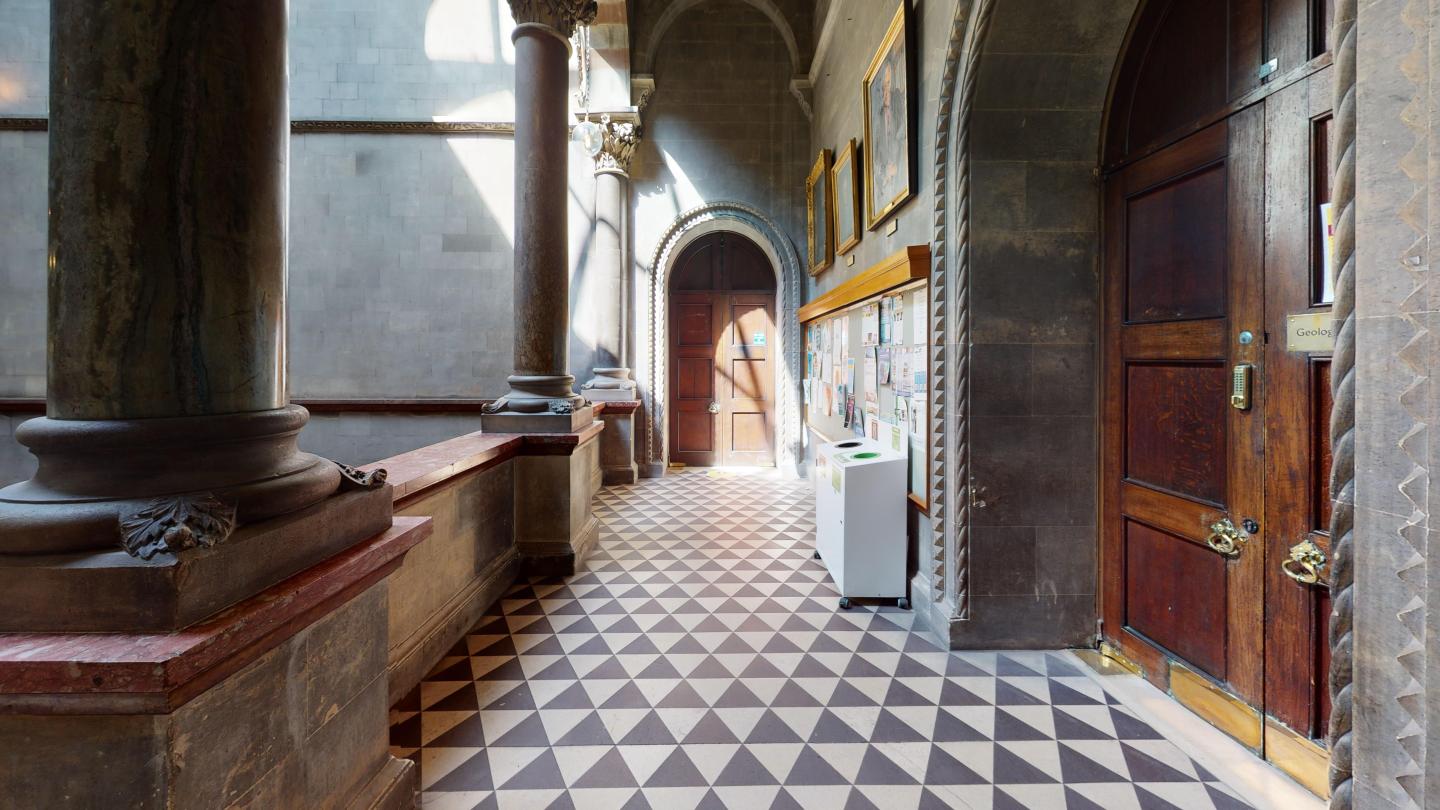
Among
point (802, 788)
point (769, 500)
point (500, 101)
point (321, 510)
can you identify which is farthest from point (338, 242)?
point (802, 788)

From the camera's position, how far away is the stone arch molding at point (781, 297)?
8445 millimetres

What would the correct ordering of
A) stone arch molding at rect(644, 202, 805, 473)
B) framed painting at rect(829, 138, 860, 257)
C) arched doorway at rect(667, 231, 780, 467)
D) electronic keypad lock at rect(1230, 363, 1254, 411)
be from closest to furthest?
electronic keypad lock at rect(1230, 363, 1254, 411)
framed painting at rect(829, 138, 860, 257)
stone arch molding at rect(644, 202, 805, 473)
arched doorway at rect(667, 231, 780, 467)

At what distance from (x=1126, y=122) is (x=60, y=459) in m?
4.07

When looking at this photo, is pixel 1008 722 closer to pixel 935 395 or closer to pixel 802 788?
pixel 802 788

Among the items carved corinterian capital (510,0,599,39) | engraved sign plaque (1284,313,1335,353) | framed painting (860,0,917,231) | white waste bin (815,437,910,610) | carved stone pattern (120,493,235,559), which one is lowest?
white waste bin (815,437,910,610)

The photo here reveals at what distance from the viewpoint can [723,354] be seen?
9.21 meters

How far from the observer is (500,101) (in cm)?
814

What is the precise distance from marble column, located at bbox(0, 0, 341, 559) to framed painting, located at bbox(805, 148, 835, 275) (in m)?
5.76

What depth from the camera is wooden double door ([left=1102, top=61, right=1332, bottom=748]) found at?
2059 millimetres

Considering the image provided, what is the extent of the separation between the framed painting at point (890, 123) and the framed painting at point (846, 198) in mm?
393

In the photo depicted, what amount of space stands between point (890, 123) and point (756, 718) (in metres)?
3.67

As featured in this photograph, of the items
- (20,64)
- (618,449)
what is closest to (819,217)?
(618,449)

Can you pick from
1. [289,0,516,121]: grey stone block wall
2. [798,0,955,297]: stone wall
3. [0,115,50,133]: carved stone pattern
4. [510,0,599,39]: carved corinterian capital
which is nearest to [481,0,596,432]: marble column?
[510,0,599,39]: carved corinterian capital

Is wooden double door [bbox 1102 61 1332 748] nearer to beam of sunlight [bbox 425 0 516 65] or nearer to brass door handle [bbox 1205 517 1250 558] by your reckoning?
brass door handle [bbox 1205 517 1250 558]
